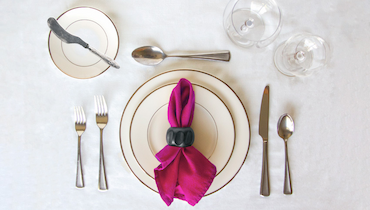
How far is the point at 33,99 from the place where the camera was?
619 millimetres

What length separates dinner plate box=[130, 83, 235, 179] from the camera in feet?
1.77

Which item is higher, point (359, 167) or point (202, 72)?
point (202, 72)

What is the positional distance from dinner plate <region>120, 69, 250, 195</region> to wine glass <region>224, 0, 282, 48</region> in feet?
0.50

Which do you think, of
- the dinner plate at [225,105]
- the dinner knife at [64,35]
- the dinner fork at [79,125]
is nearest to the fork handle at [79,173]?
the dinner fork at [79,125]

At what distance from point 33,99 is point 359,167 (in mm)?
985

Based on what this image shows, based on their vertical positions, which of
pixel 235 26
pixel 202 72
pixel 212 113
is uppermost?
pixel 235 26

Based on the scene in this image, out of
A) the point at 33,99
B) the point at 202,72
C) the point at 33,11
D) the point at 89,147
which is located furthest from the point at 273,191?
the point at 33,11

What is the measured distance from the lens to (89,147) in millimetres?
609

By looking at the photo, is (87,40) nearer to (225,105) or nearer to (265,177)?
(225,105)

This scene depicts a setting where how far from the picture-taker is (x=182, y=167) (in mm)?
514

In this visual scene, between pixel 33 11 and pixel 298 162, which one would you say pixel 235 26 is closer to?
pixel 298 162

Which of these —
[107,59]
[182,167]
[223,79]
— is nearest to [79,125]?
[107,59]

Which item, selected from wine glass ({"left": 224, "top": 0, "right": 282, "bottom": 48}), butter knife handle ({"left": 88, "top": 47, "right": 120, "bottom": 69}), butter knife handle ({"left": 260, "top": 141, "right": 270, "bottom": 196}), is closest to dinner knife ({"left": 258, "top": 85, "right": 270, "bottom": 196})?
butter knife handle ({"left": 260, "top": 141, "right": 270, "bottom": 196})

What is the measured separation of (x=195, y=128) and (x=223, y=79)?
0.16m
